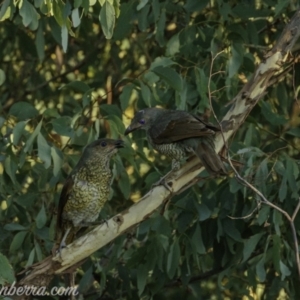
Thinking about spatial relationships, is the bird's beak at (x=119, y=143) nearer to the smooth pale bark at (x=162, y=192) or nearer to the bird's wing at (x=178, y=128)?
the bird's wing at (x=178, y=128)

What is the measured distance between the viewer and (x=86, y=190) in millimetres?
7234

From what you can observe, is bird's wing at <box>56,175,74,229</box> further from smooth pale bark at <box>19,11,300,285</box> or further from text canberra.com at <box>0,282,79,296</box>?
smooth pale bark at <box>19,11,300,285</box>

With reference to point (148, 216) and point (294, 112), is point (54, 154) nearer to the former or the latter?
point (148, 216)

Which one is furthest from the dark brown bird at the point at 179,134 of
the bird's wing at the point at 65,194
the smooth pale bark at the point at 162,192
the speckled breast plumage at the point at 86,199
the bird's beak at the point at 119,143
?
the bird's wing at the point at 65,194

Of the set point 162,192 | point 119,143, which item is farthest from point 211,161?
point 119,143

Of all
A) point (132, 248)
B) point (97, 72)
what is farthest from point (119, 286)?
point (97, 72)

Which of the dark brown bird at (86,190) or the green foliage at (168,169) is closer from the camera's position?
the green foliage at (168,169)

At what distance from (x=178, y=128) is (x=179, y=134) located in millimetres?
69

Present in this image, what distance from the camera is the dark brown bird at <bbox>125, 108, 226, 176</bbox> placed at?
659 cm

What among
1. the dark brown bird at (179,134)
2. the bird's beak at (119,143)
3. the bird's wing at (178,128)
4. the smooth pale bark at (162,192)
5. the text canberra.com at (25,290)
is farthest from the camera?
the bird's beak at (119,143)

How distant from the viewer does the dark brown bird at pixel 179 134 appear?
6594 millimetres

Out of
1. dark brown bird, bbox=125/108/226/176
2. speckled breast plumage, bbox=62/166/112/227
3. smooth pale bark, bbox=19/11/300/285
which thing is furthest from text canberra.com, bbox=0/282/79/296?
dark brown bird, bbox=125/108/226/176

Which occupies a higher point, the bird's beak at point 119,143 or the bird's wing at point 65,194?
the bird's beak at point 119,143

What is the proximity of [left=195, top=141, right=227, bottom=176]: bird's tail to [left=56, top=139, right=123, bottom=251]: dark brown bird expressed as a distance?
29.3 inches
